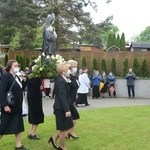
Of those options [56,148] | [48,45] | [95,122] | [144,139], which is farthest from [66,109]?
[48,45]

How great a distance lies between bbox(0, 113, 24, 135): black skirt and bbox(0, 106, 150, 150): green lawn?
659 millimetres

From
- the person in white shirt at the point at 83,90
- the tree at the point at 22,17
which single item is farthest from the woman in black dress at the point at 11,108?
the tree at the point at 22,17

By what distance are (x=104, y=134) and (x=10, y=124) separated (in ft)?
8.50

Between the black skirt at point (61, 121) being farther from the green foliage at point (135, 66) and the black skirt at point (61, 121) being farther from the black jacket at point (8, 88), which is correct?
the green foliage at point (135, 66)

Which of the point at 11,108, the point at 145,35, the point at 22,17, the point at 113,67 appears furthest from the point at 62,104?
the point at 145,35

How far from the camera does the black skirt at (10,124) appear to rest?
581cm

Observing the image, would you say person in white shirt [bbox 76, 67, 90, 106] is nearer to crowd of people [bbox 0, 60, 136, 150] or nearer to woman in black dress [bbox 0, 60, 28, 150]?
crowd of people [bbox 0, 60, 136, 150]

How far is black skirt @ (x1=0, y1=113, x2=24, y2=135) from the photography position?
5.81 metres

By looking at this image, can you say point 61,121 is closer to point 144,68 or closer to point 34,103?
point 34,103

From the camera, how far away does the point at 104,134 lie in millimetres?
7398

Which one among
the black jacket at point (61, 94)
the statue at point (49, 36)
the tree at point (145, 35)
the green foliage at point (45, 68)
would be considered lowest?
the black jacket at point (61, 94)

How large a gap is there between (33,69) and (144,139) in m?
3.01

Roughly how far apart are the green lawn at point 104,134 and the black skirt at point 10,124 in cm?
66

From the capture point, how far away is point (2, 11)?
81.3ft
